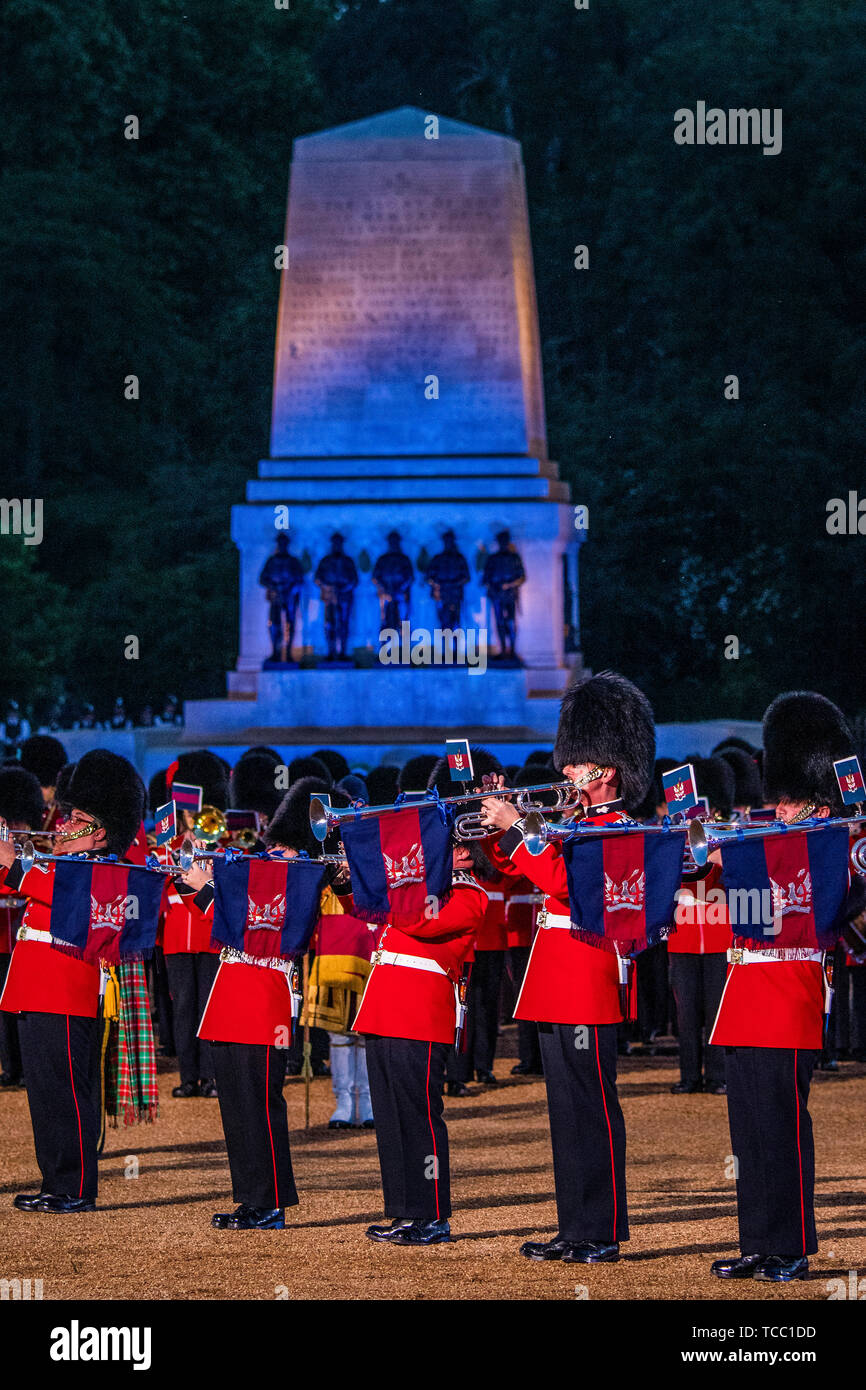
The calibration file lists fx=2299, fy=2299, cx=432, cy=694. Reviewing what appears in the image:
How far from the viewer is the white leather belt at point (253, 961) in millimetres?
8227

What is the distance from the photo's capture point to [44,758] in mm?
14984

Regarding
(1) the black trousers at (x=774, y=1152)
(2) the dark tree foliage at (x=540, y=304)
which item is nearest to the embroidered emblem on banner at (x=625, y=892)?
(1) the black trousers at (x=774, y=1152)

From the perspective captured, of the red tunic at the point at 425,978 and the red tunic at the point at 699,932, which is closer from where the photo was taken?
the red tunic at the point at 425,978

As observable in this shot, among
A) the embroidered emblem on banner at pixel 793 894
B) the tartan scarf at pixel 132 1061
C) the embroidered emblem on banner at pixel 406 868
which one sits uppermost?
the embroidered emblem on banner at pixel 406 868

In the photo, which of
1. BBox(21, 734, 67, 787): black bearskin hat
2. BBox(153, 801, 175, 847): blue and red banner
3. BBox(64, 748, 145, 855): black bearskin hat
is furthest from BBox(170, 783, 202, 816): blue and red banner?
BBox(21, 734, 67, 787): black bearskin hat

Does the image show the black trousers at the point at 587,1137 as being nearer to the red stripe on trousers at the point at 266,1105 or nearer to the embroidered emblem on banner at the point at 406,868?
the embroidered emblem on banner at the point at 406,868

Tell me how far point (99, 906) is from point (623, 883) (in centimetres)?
218

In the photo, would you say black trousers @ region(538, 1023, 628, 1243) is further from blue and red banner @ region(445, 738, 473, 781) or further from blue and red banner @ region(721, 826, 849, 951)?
blue and red banner @ region(445, 738, 473, 781)

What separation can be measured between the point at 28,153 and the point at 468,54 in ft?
32.1

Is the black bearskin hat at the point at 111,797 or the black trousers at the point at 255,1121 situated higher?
the black bearskin hat at the point at 111,797

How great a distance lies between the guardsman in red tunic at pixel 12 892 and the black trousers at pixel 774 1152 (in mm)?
5390

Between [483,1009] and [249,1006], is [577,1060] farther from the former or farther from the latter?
[483,1009]

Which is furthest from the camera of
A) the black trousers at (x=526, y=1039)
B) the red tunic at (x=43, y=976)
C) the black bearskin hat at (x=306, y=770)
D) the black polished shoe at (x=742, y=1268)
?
the black bearskin hat at (x=306, y=770)
